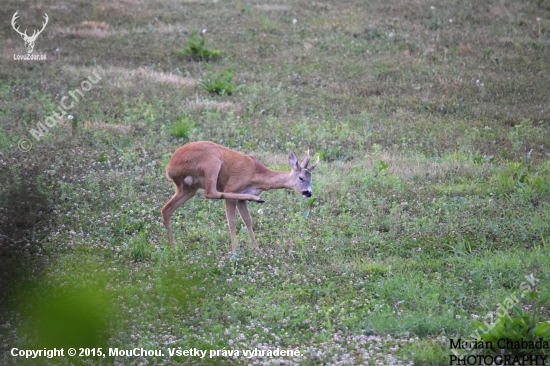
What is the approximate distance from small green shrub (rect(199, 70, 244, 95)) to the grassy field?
0.82ft

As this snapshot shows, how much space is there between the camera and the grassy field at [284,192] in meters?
7.34

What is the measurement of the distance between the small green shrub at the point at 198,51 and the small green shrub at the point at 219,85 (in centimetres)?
242

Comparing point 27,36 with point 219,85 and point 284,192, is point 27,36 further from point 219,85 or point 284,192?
point 284,192

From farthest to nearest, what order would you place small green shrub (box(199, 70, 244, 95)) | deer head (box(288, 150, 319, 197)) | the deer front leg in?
small green shrub (box(199, 70, 244, 95))
deer head (box(288, 150, 319, 197))
the deer front leg

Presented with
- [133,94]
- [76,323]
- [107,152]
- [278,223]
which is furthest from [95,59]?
[76,323]

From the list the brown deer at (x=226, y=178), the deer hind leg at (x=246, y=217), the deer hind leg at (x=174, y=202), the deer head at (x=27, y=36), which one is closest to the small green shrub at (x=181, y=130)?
the brown deer at (x=226, y=178)

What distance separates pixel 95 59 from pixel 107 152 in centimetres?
722

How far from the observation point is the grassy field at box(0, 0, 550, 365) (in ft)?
24.1

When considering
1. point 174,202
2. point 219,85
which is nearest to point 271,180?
point 174,202

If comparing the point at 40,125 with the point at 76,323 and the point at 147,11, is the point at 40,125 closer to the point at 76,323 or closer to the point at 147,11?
the point at 76,323

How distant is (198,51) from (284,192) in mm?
9078

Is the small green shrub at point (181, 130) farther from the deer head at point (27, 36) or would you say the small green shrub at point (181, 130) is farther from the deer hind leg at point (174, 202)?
the deer head at point (27, 36)

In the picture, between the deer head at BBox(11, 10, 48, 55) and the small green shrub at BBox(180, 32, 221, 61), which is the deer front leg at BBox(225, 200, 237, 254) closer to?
the small green shrub at BBox(180, 32, 221, 61)

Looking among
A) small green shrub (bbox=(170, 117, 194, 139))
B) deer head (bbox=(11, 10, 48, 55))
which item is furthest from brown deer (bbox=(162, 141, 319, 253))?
deer head (bbox=(11, 10, 48, 55))
